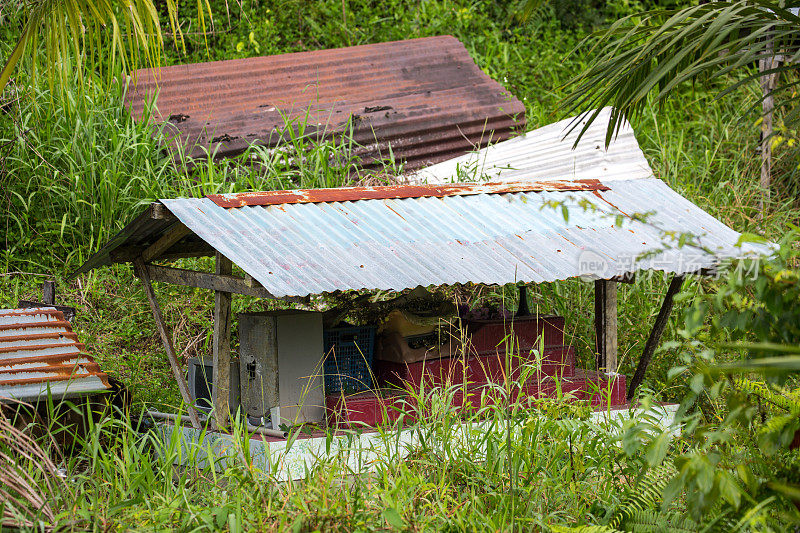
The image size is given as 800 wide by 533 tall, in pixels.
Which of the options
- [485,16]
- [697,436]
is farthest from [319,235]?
[485,16]

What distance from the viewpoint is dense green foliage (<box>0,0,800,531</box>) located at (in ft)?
11.4

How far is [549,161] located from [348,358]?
14.8ft

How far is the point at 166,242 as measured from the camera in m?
5.65

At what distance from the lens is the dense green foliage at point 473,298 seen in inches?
136

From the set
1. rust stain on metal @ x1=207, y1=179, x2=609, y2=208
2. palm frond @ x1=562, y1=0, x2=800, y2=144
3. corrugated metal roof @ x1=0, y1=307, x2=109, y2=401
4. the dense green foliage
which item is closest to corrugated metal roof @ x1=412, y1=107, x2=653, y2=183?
the dense green foliage

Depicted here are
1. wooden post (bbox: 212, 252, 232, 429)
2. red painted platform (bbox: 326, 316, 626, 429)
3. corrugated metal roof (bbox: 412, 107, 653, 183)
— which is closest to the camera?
wooden post (bbox: 212, 252, 232, 429)

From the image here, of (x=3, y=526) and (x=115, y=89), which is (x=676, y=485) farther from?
(x=115, y=89)

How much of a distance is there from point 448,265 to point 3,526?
2648 mm

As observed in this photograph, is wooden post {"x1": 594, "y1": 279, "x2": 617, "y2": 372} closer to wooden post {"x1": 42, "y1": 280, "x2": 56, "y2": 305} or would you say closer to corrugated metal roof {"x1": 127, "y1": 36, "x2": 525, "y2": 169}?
corrugated metal roof {"x1": 127, "y1": 36, "x2": 525, "y2": 169}

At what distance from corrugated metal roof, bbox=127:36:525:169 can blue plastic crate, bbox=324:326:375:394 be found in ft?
11.7

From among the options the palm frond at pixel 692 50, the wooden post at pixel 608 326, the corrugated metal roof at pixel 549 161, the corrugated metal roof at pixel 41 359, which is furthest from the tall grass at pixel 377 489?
the corrugated metal roof at pixel 549 161

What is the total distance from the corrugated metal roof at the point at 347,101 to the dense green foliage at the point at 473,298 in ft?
1.41

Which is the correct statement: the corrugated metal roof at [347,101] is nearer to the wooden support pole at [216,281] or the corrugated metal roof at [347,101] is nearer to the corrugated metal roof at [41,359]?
the wooden support pole at [216,281]

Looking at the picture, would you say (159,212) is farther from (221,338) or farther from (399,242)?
(399,242)
